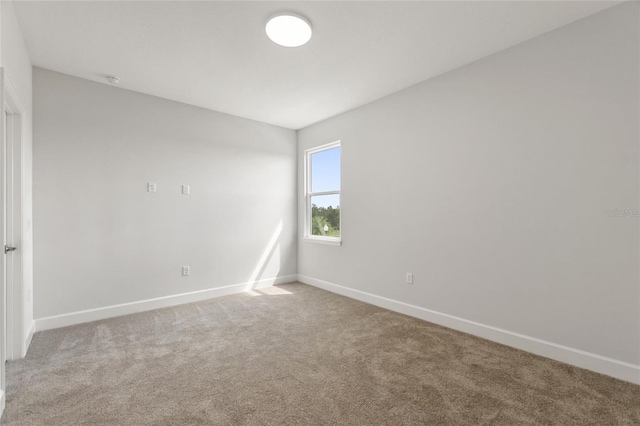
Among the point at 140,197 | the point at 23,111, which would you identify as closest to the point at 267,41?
the point at 23,111

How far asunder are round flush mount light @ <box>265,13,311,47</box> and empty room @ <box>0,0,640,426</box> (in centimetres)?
2

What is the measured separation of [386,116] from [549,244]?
2184 mm

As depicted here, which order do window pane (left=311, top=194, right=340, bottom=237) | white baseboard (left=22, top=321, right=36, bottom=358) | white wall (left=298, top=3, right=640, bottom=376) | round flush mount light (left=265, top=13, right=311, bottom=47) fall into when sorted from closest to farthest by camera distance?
white wall (left=298, top=3, right=640, bottom=376) < round flush mount light (left=265, top=13, right=311, bottom=47) < white baseboard (left=22, top=321, right=36, bottom=358) < window pane (left=311, top=194, right=340, bottom=237)

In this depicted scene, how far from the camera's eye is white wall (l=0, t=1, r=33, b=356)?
2.02 meters

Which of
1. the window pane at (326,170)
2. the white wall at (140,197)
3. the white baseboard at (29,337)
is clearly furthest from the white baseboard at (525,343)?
the white baseboard at (29,337)

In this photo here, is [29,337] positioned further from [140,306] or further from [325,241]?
[325,241]

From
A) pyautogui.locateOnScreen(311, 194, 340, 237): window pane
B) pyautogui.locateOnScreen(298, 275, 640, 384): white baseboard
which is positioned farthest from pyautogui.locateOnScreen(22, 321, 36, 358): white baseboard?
pyautogui.locateOnScreen(311, 194, 340, 237): window pane

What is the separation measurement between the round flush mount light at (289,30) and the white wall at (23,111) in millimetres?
1717

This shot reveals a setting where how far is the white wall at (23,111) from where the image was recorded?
2.02 metres

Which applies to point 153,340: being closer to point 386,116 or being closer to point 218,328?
point 218,328

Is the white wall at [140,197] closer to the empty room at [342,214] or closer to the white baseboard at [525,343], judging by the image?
the empty room at [342,214]

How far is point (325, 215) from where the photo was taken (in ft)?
15.6

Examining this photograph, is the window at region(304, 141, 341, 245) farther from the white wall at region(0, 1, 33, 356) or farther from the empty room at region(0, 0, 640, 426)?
the white wall at region(0, 1, 33, 356)

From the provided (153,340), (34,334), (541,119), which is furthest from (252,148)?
(541,119)
